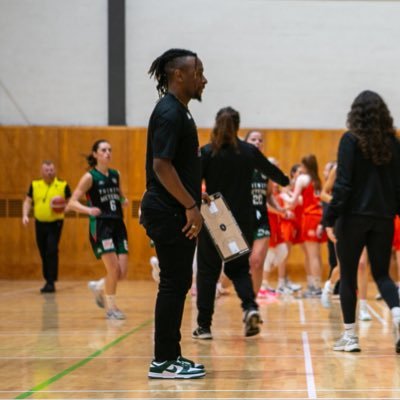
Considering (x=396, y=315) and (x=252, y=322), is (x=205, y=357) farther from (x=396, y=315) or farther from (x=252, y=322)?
(x=396, y=315)

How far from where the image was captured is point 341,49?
1441cm

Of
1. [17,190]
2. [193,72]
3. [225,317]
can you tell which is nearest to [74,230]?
[17,190]

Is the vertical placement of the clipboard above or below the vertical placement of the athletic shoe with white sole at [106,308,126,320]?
above

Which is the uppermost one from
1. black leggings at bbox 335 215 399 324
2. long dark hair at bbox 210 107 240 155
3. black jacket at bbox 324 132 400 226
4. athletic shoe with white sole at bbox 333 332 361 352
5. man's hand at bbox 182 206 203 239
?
long dark hair at bbox 210 107 240 155

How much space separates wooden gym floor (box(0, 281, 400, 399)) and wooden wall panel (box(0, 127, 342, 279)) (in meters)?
4.93

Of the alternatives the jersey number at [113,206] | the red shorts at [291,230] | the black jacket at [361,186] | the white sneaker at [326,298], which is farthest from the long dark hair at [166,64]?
the red shorts at [291,230]

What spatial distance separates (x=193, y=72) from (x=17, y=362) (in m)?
2.16

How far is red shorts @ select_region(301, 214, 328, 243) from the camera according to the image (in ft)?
36.5

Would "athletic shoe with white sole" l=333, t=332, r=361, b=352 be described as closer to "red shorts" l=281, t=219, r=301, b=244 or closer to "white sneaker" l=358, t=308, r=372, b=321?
"white sneaker" l=358, t=308, r=372, b=321

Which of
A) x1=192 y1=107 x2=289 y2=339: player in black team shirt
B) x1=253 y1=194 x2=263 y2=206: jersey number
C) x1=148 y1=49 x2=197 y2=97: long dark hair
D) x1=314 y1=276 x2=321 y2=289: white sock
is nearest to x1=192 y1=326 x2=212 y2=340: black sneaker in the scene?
x1=192 y1=107 x2=289 y2=339: player in black team shirt

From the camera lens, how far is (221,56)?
47.4ft

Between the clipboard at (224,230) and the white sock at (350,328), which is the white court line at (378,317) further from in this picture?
the clipboard at (224,230)

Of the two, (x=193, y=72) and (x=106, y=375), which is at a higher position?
(x=193, y=72)

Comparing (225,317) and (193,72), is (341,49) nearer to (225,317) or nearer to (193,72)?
(225,317)
